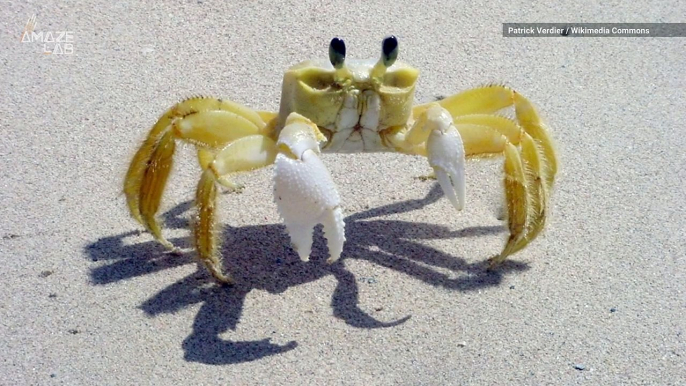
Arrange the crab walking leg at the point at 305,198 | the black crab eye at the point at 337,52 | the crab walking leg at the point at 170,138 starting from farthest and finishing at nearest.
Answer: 1. the crab walking leg at the point at 170,138
2. the black crab eye at the point at 337,52
3. the crab walking leg at the point at 305,198

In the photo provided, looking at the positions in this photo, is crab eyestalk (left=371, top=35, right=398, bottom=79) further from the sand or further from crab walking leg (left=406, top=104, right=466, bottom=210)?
the sand

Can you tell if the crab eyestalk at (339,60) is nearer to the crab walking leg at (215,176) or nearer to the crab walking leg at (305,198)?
the crab walking leg at (215,176)

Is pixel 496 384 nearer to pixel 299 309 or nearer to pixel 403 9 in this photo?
pixel 299 309

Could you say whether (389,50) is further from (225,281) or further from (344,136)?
(225,281)

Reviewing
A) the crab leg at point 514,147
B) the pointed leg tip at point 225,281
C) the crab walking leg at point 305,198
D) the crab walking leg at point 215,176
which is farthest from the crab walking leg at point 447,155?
the pointed leg tip at point 225,281

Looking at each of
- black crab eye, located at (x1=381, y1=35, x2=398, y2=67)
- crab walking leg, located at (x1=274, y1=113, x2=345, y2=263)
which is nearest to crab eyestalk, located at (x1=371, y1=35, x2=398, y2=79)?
black crab eye, located at (x1=381, y1=35, x2=398, y2=67)

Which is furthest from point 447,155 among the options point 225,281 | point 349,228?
point 225,281
